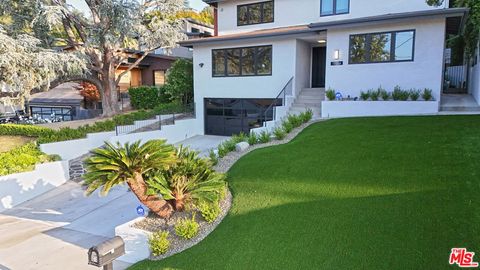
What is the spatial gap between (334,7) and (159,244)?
14895 millimetres

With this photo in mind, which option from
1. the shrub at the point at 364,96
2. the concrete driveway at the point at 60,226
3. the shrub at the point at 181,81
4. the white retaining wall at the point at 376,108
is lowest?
the concrete driveway at the point at 60,226

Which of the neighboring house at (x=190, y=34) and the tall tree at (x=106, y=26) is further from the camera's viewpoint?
the neighboring house at (x=190, y=34)

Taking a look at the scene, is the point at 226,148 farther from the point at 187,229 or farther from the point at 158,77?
the point at 158,77

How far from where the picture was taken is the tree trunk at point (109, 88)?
19925 mm

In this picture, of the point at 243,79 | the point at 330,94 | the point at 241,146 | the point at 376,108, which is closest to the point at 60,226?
the point at 241,146

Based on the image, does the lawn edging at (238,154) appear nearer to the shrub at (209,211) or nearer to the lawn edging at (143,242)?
the shrub at (209,211)

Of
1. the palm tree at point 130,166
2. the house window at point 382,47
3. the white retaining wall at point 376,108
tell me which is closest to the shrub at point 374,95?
the white retaining wall at point 376,108

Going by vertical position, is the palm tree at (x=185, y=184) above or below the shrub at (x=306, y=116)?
below

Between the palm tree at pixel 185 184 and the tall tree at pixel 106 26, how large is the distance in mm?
13137

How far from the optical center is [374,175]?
6.79 m

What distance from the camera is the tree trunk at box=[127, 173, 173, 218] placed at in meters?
6.10

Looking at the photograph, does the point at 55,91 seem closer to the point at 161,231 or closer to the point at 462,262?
the point at 161,231

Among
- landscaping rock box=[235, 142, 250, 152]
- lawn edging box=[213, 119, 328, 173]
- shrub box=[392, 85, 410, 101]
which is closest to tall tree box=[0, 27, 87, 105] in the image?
landscaping rock box=[235, 142, 250, 152]

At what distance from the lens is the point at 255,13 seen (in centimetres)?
1881
